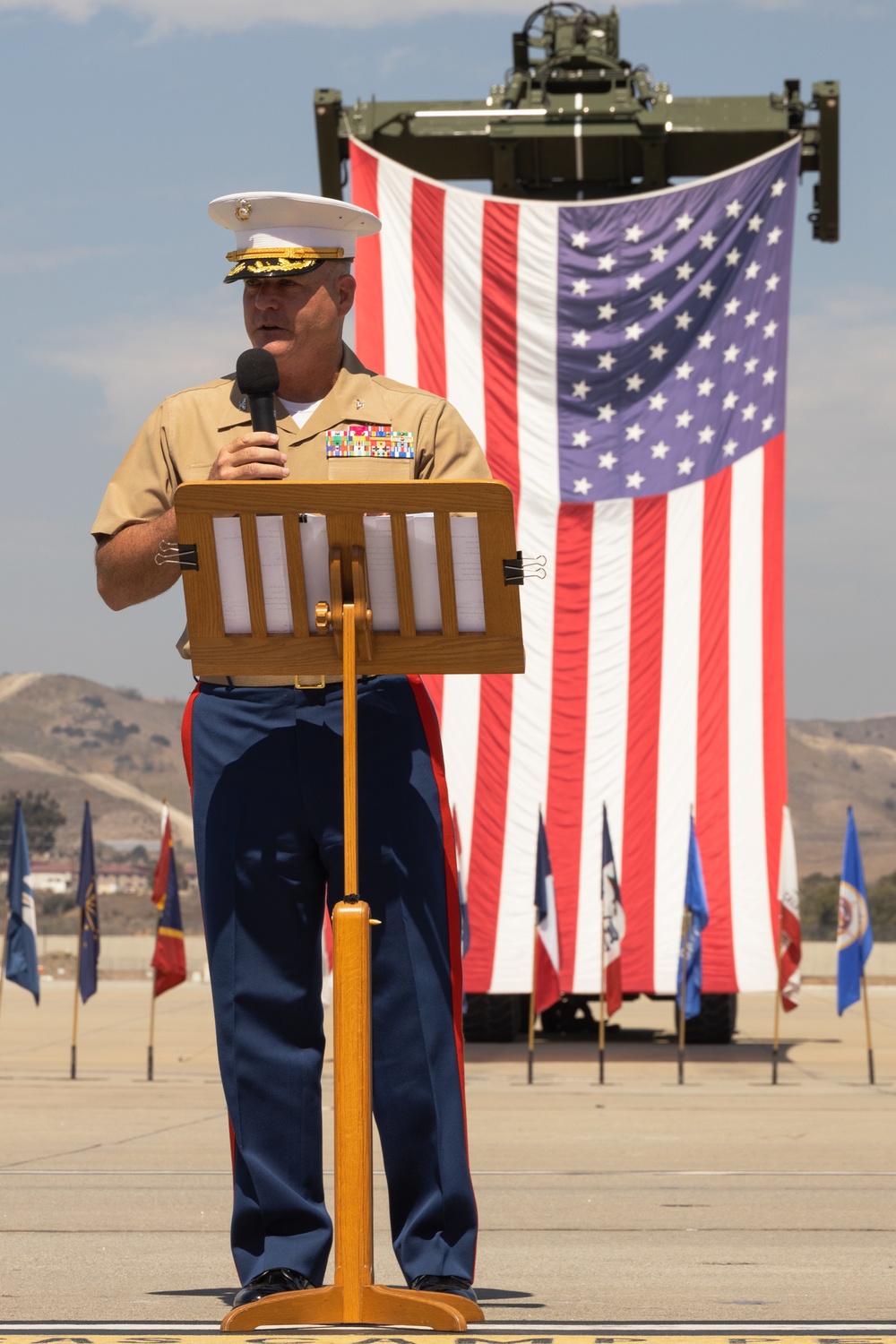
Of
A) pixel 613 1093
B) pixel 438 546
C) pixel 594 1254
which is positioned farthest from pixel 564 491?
pixel 438 546

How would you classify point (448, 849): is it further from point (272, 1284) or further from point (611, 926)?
point (611, 926)

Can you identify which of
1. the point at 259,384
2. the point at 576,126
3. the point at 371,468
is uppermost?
the point at 576,126

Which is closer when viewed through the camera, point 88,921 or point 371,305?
point 88,921

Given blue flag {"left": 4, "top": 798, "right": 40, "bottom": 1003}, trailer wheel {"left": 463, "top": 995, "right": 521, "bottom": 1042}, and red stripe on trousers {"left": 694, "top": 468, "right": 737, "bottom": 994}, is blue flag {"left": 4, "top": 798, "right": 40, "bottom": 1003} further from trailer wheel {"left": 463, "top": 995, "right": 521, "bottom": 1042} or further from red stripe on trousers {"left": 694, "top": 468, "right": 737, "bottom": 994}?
red stripe on trousers {"left": 694, "top": 468, "right": 737, "bottom": 994}

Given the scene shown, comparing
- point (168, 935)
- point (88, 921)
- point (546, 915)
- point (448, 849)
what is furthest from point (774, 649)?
point (448, 849)

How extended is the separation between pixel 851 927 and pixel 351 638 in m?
10.0

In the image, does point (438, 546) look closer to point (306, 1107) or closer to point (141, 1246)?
point (306, 1107)

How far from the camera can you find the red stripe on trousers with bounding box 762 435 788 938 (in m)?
14.0

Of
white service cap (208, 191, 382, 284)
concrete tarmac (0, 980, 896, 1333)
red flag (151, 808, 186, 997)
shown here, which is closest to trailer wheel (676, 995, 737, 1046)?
concrete tarmac (0, 980, 896, 1333)

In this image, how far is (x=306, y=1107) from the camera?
10.0 feet

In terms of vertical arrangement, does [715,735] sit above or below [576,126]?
below

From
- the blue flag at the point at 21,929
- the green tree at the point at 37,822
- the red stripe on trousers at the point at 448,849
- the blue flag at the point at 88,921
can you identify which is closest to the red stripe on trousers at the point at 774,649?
the blue flag at the point at 88,921

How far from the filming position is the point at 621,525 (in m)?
14.6

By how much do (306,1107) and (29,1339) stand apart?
27.0 inches
